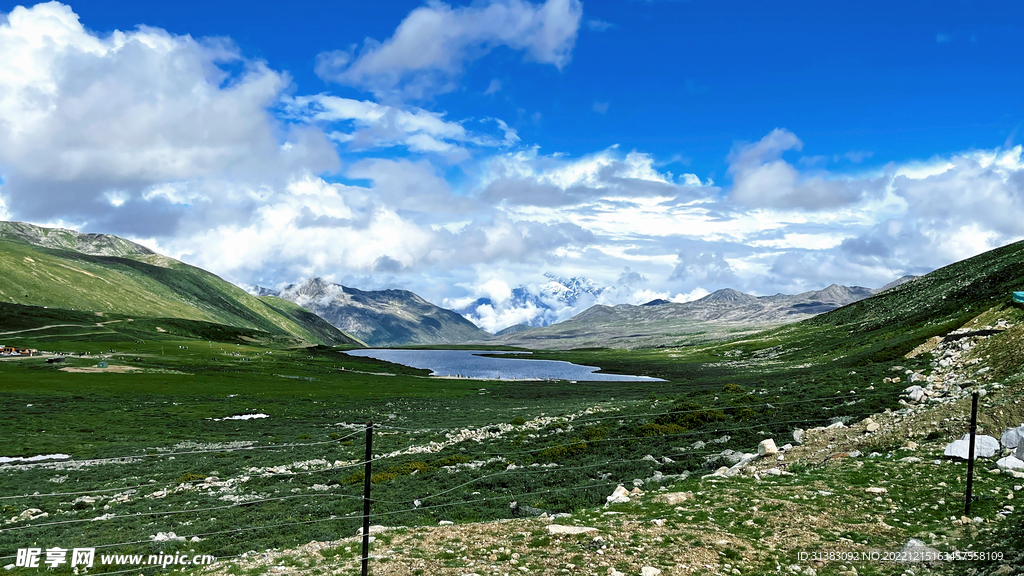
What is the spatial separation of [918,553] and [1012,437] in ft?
36.4

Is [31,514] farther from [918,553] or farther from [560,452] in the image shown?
[918,553]

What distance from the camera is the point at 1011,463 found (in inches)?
741

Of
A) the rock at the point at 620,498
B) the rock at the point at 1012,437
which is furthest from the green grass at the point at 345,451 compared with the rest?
the rock at the point at 1012,437

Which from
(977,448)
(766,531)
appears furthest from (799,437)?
(766,531)

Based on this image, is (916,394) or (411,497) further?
(916,394)

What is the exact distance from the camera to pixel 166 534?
2214cm

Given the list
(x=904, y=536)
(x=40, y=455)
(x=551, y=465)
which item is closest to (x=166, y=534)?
(x=551, y=465)

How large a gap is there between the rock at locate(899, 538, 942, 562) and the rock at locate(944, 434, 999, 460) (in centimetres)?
938

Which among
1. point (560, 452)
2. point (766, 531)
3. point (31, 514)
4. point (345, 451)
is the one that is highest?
point (766, 531)

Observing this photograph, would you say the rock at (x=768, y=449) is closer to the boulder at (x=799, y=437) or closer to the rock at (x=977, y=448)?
the boulder at (x=799, y=437)

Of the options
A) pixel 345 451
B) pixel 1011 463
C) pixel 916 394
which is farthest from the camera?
pixel 345 451

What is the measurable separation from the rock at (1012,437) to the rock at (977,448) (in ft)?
0.97

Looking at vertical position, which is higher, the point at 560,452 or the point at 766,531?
the point at 766,531

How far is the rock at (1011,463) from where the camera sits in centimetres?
1855
